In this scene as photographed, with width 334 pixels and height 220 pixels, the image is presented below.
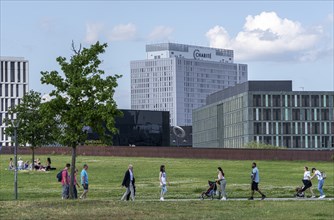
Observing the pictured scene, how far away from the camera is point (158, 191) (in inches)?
2312

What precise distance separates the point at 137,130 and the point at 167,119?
652 centimetres

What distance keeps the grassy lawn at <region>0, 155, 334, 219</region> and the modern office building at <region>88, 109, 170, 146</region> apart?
34093 mm

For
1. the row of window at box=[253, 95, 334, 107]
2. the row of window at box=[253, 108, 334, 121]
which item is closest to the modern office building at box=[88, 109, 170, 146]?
the row of window at box=[253, 95, 334, 107]

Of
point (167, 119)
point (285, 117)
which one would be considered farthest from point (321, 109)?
point (167, 119)

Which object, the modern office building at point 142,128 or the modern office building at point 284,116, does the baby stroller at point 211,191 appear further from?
the modern office building at point 284,116

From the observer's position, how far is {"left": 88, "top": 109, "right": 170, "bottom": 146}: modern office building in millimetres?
144625

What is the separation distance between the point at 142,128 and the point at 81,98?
321 ft

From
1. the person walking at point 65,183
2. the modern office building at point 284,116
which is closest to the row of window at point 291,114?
the modern office building at point 284,116

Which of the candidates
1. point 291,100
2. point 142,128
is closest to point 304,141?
point 291,100

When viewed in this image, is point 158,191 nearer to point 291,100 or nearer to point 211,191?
point 211,191

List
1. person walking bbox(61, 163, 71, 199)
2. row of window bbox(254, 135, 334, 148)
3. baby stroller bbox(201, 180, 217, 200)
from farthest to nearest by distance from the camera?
row of window bbox(254, 135, 334, 148), baby stroller bbox(201, 180, 217, 200), person walking bbox(61, 163, 71, 199)

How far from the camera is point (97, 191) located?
5859 cm

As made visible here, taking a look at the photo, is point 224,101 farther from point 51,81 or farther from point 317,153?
point 51,81

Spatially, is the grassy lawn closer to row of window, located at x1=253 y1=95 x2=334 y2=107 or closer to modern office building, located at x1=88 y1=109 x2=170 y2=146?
modern office building, located at x1=88 y1=109 x2=170 y2=146
